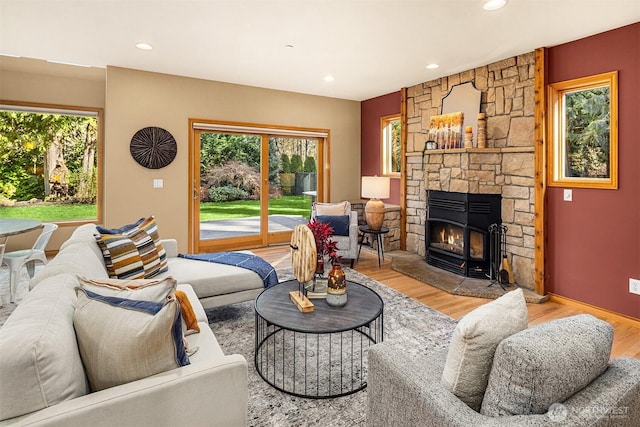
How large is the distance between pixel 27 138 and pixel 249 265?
4.62 metres

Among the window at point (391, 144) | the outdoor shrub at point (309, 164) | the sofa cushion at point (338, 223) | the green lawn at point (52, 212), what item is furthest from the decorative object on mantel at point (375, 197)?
the green lawn at point (52, 212)

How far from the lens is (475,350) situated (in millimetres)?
1152

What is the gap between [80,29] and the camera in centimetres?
348

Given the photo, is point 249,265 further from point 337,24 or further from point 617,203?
point 617,203

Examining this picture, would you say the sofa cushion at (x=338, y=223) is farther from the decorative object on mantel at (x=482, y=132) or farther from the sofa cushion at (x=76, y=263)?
the sofa cushion at (x=76, y=263)

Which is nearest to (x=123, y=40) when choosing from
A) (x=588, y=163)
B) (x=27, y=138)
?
(x=27, y=138)

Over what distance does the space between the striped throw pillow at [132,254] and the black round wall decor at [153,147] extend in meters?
2.28

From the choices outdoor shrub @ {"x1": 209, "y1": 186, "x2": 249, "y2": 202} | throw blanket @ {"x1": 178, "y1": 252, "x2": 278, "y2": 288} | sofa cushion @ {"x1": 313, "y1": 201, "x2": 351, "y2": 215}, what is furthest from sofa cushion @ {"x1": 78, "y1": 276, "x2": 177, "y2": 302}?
outdoor shrub @ {"x1": 209, "y1": 186, "x2": 249, "y2": 202}

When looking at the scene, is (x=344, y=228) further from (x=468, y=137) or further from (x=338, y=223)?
(x=468, y=137)

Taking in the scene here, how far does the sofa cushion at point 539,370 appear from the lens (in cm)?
101

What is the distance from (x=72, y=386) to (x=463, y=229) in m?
4.32

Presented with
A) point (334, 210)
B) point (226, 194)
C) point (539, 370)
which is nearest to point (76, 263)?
point (539, 370)

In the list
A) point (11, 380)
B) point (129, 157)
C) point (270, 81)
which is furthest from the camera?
point (270, 81)

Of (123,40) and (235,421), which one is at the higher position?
(123,40)
